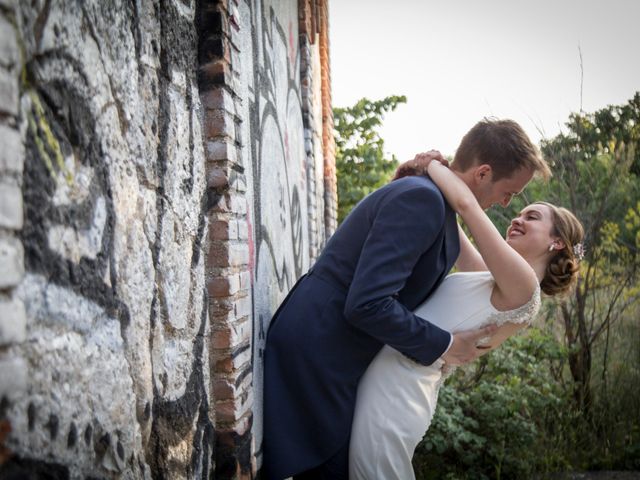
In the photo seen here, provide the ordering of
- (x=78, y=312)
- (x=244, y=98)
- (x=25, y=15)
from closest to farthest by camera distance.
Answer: (x=25, y=15)
(x=78, y=312)
(x=244, y=98)

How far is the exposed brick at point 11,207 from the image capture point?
0.89 metres

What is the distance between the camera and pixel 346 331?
6.79 ft

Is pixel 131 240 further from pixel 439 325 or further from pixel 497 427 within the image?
pixel 497 427

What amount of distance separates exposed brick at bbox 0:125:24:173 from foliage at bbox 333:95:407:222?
5.97 meters

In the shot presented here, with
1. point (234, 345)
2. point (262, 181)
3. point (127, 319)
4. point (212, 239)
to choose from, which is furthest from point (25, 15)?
point (262, 181)

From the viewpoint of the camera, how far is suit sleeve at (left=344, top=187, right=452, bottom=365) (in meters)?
1.80

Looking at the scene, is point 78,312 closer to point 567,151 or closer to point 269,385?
point 269,385

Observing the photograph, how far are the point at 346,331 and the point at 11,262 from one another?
4.43 ft

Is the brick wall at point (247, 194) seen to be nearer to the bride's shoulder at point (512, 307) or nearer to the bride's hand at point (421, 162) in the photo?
the bride's hand at point (421, 162)

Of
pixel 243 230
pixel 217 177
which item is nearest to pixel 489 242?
pixel 243 230

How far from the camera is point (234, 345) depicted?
6.20 ft

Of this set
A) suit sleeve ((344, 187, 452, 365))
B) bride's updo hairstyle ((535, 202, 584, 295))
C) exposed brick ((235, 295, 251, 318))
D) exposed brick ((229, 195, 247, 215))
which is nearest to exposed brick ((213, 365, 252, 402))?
exposed brick ((235, 295, 251, 318))

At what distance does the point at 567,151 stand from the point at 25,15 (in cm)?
509

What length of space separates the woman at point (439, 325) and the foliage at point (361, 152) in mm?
4666
